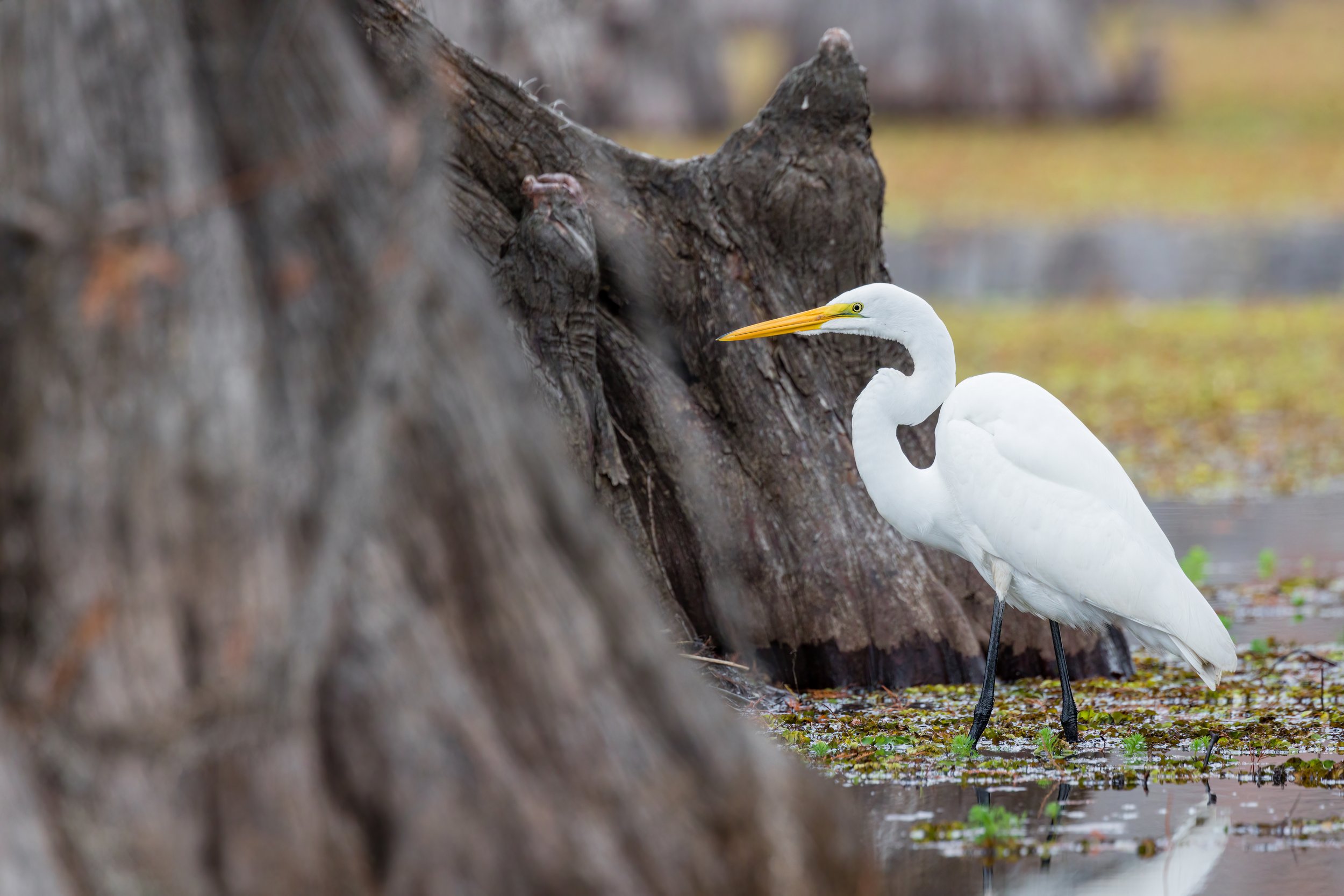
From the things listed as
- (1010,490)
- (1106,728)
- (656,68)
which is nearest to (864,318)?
(1010,490)

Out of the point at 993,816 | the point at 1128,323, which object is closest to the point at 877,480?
the point at 993,816

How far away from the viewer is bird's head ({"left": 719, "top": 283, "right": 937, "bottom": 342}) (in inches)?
210

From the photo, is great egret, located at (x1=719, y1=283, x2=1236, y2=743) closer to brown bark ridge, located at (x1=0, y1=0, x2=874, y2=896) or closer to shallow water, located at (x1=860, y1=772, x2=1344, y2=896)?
shallow water, located at (x1=860, y1=772, x2=1344, y2=896)

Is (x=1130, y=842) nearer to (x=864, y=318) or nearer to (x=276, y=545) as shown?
(x=864, y=318)

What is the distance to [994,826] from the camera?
4.07 meters

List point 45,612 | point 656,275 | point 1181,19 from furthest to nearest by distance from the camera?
point 1181,19
point 656,275
point 45,612

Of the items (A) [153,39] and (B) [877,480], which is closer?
(A) [153,39]

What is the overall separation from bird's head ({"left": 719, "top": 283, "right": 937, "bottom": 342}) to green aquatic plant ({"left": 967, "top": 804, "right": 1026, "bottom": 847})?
66.8 inches

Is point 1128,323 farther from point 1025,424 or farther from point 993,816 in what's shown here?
point 993,816

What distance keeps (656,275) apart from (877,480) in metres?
1.10

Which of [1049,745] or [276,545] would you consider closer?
[276,545]

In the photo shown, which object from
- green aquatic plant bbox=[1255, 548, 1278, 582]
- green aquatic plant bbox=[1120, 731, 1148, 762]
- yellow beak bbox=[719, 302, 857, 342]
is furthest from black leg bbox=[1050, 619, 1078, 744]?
green aquatic plant bbox=[1255, 548, 1278, 582]

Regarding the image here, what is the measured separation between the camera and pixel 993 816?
4129 mm

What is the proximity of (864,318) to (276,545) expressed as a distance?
2906 mm
